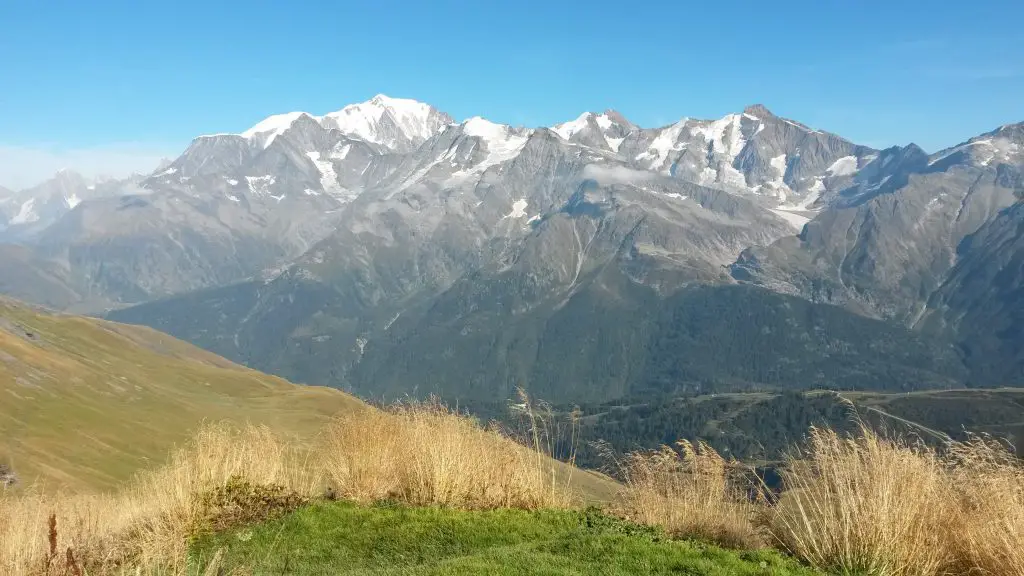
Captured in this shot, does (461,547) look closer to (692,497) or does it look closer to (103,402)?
(692,497)

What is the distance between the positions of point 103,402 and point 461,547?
12636 cm

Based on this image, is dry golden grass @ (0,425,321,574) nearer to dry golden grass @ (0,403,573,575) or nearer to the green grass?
dry golden grass @ (0,403,573,575)

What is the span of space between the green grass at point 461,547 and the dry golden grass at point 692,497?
92 centimetres

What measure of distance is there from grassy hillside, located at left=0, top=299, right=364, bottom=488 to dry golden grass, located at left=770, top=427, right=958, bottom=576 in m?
31.7

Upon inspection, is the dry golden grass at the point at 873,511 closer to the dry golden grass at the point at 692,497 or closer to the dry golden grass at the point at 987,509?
the dry golden grass at the point at 987,509

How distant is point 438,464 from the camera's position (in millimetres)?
13672

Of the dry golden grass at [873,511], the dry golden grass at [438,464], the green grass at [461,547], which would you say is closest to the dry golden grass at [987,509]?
the dry golden grass at [873,511]

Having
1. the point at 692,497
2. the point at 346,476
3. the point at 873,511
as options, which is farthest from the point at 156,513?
the point at 873,511

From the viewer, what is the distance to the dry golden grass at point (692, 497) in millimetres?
11547

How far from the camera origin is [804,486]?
11141mm

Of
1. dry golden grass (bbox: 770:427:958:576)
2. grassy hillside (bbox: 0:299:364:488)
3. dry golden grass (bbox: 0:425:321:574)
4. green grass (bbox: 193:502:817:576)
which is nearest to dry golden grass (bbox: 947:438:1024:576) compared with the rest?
dry golden grass (bbox: 770:427:958:576)

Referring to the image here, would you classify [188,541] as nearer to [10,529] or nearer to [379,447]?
[10,529]

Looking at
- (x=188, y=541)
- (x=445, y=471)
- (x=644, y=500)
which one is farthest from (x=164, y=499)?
(x=644, y=500)

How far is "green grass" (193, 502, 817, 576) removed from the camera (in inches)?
368
